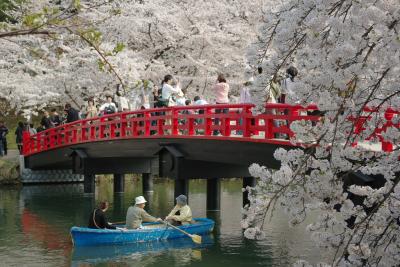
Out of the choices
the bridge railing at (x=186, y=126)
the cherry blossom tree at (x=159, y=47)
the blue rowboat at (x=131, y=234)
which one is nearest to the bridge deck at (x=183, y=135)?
the bridge railing at (x=186, y=126)

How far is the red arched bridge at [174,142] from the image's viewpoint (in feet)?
51.9

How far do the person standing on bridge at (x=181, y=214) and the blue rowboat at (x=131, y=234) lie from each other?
24 cm

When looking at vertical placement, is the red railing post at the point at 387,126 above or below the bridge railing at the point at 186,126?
below

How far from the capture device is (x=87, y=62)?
101 feet

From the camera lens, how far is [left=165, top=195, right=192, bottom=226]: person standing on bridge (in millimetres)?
17922

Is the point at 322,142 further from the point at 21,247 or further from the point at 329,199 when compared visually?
the point at 21,247

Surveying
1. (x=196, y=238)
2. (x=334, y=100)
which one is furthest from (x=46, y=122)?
(x=334, y=100)

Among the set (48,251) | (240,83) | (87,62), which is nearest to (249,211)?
(48,251)

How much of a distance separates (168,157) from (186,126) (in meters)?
1.81

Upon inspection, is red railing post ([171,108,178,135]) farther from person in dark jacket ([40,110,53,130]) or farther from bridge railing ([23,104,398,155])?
person in dark jacket ([40,110,53,130])

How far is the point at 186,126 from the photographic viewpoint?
19.4 metres

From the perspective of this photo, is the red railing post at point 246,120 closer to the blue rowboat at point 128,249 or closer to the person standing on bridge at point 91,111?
the blue rowboat at point 128,249

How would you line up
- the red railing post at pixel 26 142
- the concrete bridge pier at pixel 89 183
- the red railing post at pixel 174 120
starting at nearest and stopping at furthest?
the red railing post at pixel 174 120 → the concrete bridge pier at pixel 89 183 → the red railing post at pixel 26 142

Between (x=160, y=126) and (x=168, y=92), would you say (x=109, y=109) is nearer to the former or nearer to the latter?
(x=160, y=126)
